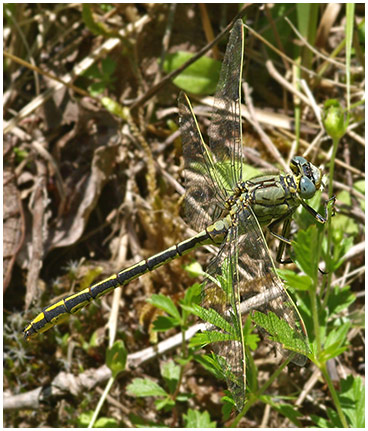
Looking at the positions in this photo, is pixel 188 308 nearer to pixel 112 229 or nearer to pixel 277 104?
pixel 112 229

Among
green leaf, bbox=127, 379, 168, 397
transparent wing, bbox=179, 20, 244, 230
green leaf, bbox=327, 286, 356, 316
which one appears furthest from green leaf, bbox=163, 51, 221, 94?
green leaf, bbox=127, 379, 168, 397

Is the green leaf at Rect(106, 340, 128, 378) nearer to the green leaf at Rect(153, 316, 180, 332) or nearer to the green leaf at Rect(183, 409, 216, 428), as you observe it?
the green leaf at Rect(153, 316, 180, 332)

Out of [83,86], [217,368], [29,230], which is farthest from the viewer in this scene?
[83,86]

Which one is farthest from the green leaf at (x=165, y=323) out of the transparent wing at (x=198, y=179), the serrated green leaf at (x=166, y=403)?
the transparent wing at (x=198, y=179)

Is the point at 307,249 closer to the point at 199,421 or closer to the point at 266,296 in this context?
the point at 266,296

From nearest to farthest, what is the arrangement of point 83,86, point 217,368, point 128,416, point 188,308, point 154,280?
point 217,368
point 188,308
point 128,416
point 154,280
point 83,86

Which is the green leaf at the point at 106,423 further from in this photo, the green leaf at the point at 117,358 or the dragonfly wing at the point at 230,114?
the dragonfly wing at the point at 230,114

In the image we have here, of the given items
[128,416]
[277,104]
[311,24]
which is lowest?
[128,416]

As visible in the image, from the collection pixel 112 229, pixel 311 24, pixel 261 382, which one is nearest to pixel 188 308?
pixel 261 382
